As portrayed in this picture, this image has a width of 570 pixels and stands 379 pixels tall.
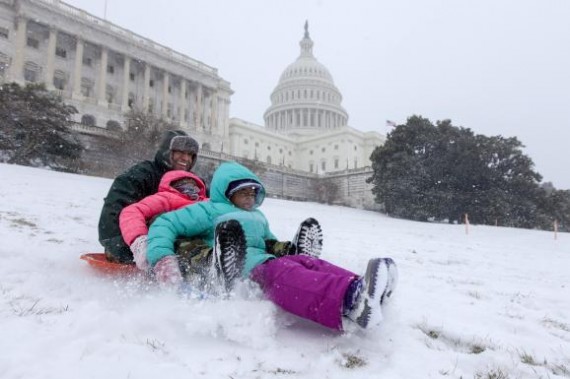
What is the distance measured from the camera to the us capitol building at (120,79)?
3300 cm

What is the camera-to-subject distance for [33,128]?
18.2m

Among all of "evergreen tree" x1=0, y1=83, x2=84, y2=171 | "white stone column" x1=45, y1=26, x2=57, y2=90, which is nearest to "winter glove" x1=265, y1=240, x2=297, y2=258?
"evergreen tree" x1=0, y1=83, x2=84, y2=171

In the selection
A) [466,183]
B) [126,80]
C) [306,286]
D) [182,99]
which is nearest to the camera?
[306,286]

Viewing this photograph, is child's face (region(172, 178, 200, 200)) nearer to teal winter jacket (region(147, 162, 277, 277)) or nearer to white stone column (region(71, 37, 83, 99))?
teal winter jacket (region(147, 162, 277, 277))

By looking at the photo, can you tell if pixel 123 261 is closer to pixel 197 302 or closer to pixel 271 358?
pixel 197 302

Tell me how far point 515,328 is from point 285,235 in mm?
6001

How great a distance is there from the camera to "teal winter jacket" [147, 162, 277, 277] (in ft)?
8.34

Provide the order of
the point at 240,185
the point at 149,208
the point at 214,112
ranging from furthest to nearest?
the point at 214,112, the point at 149,208, the point at 240,185

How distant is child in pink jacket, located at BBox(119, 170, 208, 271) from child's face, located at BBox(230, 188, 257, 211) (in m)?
0.64

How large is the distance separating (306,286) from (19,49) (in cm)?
4068

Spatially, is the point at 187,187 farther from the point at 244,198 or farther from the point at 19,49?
the point at 19,49

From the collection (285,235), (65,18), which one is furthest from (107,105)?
(285,235)

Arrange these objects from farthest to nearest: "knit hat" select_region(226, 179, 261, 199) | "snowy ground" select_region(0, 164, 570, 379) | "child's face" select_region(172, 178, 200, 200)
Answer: "child's face" select_region(172, 178, 200, 200)
"knit hat" select_region(226, 179, 261, 199)
"snowy ground" select_region(0, 164, 570, 379)

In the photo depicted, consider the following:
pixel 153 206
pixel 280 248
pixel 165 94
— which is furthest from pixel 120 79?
pixel 280 248
